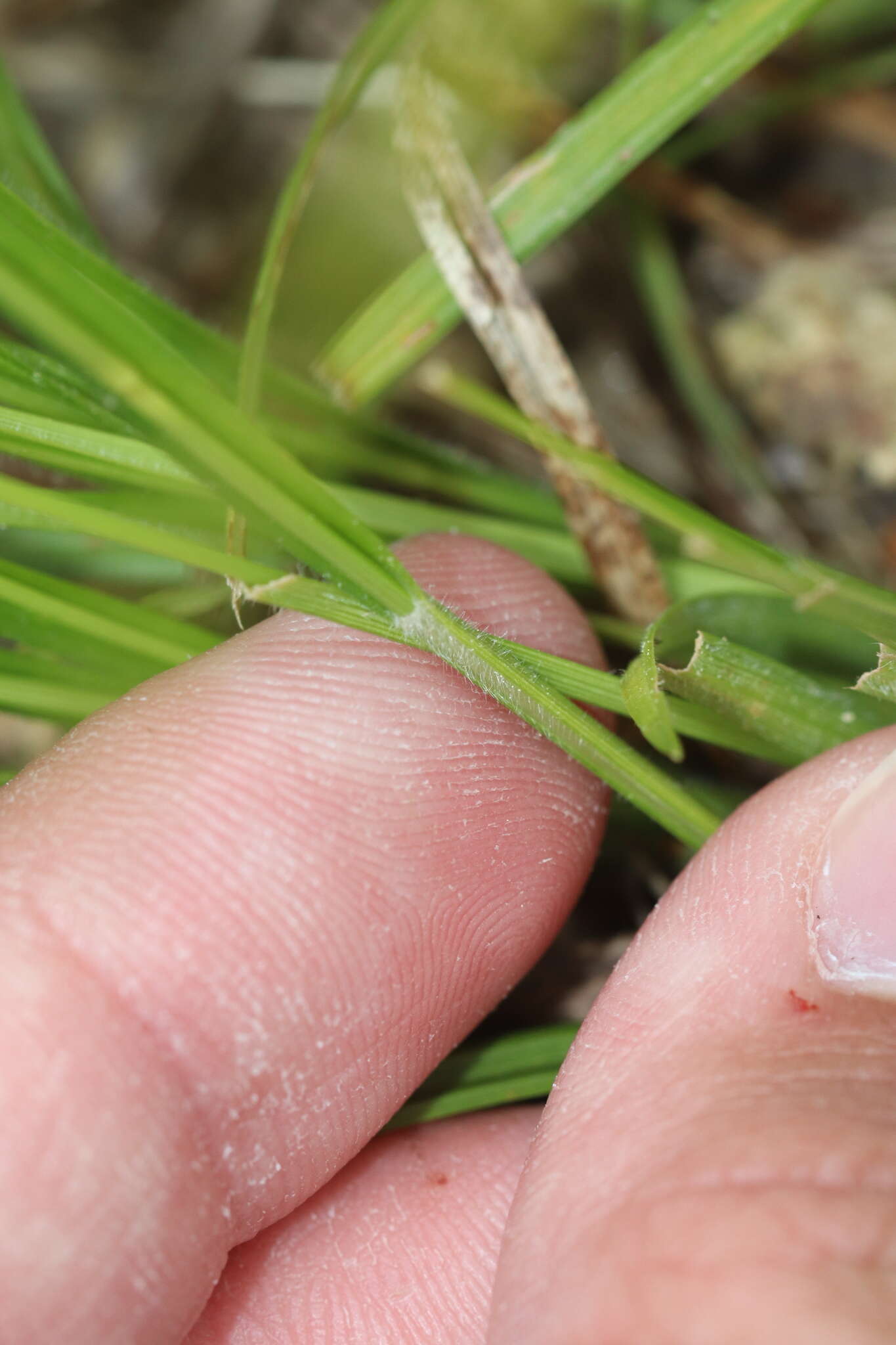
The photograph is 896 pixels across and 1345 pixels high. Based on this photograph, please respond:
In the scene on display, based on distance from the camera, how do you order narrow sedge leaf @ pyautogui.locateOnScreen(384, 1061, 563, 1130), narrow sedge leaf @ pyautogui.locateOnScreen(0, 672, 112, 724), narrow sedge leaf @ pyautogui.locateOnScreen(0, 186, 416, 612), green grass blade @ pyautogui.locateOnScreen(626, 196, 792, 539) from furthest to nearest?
green grass blade @ pyautogui.locateOnScreen(626, 196, 792, 539), narrow sedge leaf @ pyautogui.locateOnScreen(384, 1061, 563, 1130), narrow sedge leaf @ pyautogui.locateOnScreen(0, 672, 112, 724), narrow sedge leaf @ pyautogui.locateOnScreen(0, 186, 416, 612)

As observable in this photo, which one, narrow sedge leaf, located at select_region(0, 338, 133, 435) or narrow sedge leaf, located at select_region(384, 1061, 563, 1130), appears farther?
narrow sedge leaf, located at select_region(384, 1061, 563, 1130)

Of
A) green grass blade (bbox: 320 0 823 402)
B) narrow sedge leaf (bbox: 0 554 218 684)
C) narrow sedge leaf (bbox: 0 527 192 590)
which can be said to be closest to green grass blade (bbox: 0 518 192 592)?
narrow sedge leaf (bbox: 0 527 192 590)

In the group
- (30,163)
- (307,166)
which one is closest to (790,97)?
(307,166)

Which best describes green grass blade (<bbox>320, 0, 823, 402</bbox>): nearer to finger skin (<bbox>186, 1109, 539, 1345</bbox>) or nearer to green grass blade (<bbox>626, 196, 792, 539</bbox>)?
green grass blade (<bbox>626, 196, 792, 539</bbox>)

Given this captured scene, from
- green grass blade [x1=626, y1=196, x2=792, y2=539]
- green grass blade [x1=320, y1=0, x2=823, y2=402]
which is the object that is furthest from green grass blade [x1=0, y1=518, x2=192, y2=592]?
green grass blade [x1=626, y1=196, x2=792, y2=539]

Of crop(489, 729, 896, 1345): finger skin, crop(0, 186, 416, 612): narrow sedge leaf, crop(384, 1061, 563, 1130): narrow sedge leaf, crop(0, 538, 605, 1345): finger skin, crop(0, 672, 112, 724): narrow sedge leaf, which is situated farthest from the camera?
crop(384, 1061, 563, 1130): narrow sedge leaf

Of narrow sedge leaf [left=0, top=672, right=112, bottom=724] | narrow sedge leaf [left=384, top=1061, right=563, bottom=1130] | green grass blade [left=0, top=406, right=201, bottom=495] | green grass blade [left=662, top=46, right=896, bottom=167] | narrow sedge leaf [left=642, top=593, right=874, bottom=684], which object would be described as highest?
green grass blade [left=662, top=46, right=896, bottom=167]

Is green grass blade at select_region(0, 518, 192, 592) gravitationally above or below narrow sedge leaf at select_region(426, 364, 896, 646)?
above
